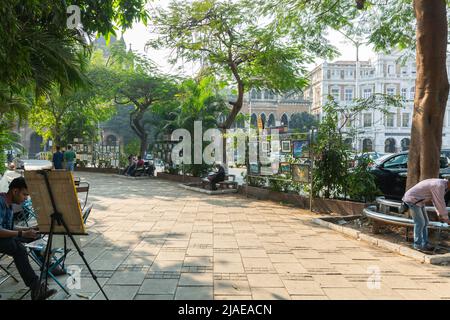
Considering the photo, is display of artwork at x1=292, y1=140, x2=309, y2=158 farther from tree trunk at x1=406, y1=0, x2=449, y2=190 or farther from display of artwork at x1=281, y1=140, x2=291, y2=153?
tree trunk at x1=406, y1=0, x2=449, y2=190

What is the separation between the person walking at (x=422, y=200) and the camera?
545 centimetres

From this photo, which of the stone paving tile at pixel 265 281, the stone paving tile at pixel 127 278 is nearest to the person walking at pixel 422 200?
the stone paving tile at pixel 265 281

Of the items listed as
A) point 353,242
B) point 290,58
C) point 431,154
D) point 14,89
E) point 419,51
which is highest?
point 290,58

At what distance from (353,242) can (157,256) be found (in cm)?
324

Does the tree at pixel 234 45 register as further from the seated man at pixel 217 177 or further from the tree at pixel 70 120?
the tree at pixel 70 120

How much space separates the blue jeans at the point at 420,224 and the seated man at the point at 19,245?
4862mm

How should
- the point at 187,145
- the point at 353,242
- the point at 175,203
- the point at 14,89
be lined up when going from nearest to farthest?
the point at 14,89, the point at 353,242, the point at 175,203, the point at 187,145

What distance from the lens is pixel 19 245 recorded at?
384cm

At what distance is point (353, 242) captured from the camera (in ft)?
21.5

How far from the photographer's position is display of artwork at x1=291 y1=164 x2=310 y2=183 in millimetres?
9503

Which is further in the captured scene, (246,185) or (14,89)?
(246,185)

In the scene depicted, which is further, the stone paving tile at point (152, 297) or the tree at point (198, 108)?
the tree at point (198, 108)
